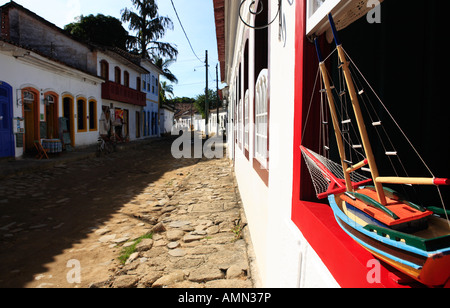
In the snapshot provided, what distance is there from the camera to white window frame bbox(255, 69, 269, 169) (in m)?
3.22

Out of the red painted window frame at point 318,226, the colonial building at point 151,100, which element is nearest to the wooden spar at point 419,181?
the red painted window frame at point 318,226

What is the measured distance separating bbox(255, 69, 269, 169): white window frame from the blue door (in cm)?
993

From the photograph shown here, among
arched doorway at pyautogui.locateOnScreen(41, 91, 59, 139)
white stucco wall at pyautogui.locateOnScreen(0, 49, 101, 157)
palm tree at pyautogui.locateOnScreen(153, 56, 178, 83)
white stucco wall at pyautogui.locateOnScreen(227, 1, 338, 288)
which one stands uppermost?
palm tree at pyautogui.locateOnScreen(153, 56, 178, 83)

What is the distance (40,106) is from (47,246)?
1017 cm

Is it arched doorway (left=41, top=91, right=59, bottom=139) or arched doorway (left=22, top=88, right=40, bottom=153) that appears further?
arched doorway (left=41, top=91, right=59, bottom=139)

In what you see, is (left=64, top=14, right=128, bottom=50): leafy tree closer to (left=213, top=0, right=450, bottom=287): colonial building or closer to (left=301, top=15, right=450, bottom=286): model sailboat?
(left=213, top=0, right=450, bottom=287): colonial building

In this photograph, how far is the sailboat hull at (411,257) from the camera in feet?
2.22

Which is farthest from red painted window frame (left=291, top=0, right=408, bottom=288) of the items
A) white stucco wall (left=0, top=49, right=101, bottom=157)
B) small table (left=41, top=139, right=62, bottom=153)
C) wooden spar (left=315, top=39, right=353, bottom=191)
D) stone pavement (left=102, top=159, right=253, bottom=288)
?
small table (left=41, top=139, right=62, bottom=153)

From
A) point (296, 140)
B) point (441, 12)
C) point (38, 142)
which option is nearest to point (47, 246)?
point (296, 140)

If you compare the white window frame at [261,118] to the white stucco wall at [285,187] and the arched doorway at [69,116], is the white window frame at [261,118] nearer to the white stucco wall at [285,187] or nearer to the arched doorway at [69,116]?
Result: the white stucco wall at [285,187]

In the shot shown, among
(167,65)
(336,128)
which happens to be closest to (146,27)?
(167,65)

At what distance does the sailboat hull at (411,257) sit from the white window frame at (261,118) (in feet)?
7.22

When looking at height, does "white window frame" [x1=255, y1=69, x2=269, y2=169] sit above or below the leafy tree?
below

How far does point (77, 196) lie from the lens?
6699 millimetres
